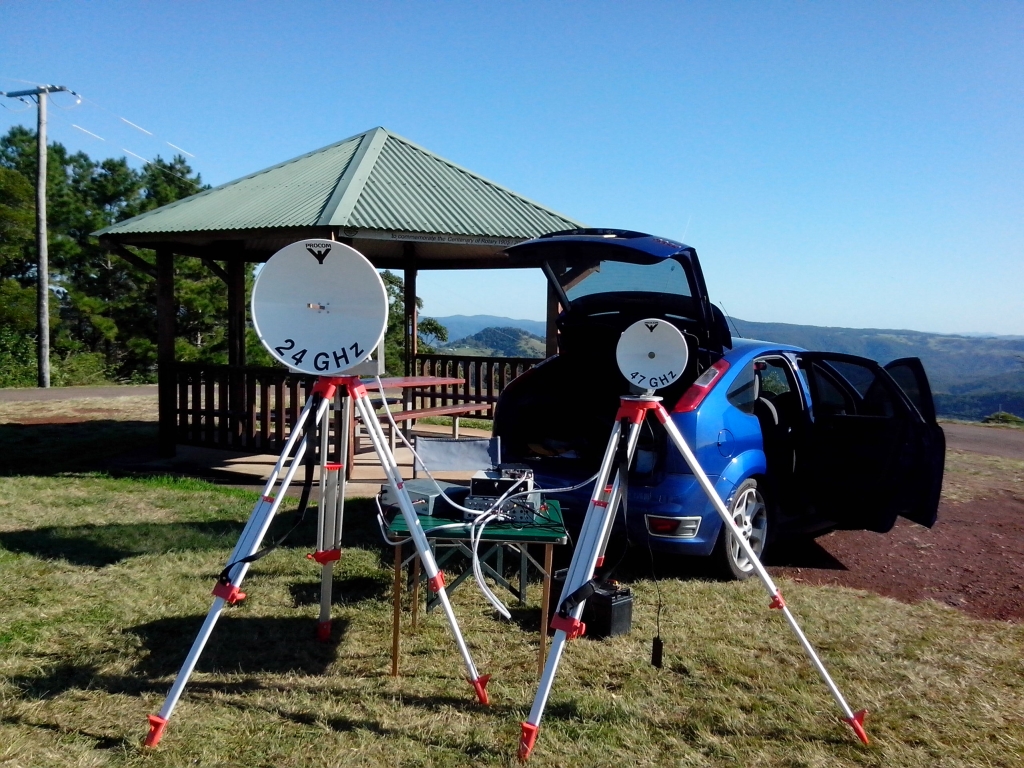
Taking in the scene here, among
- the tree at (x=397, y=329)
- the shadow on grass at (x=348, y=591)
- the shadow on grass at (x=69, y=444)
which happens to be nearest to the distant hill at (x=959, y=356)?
the tree at (x=397, y=329)

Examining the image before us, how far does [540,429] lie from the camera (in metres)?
5.95

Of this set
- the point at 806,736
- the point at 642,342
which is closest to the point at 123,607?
the point at 642,342

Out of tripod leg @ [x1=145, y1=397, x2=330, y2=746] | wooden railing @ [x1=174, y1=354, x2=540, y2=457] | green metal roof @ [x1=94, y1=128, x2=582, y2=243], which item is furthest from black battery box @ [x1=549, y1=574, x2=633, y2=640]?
green metal roof @ [x1=94, y1=128, x2=582, y2=243]

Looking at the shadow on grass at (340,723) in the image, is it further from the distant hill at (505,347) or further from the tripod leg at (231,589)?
the distant hill at (505,347)

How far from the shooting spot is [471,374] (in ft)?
38.7

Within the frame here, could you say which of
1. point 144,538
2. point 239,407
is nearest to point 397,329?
point 239,407

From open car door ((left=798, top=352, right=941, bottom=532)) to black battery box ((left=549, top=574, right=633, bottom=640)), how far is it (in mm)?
1907

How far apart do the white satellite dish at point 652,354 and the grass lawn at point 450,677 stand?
4.57ft

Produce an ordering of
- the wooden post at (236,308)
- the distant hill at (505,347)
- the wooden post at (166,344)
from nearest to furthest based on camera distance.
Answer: the wooden post at (166,344), the wooden post at (236,308), the distant hill at (505,347)

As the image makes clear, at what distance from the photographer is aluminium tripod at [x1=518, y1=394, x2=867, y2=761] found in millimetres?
3143

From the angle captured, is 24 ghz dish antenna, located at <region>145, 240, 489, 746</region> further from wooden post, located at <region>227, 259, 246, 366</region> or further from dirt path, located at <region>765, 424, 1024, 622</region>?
wooden post, located at <region>227, 259, 246, 366</region>

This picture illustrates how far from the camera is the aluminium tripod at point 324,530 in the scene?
3.24 metres

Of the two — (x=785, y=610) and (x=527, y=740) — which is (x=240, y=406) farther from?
(x=785, y=610)

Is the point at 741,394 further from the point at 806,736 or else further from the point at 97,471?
the point at 97,471
